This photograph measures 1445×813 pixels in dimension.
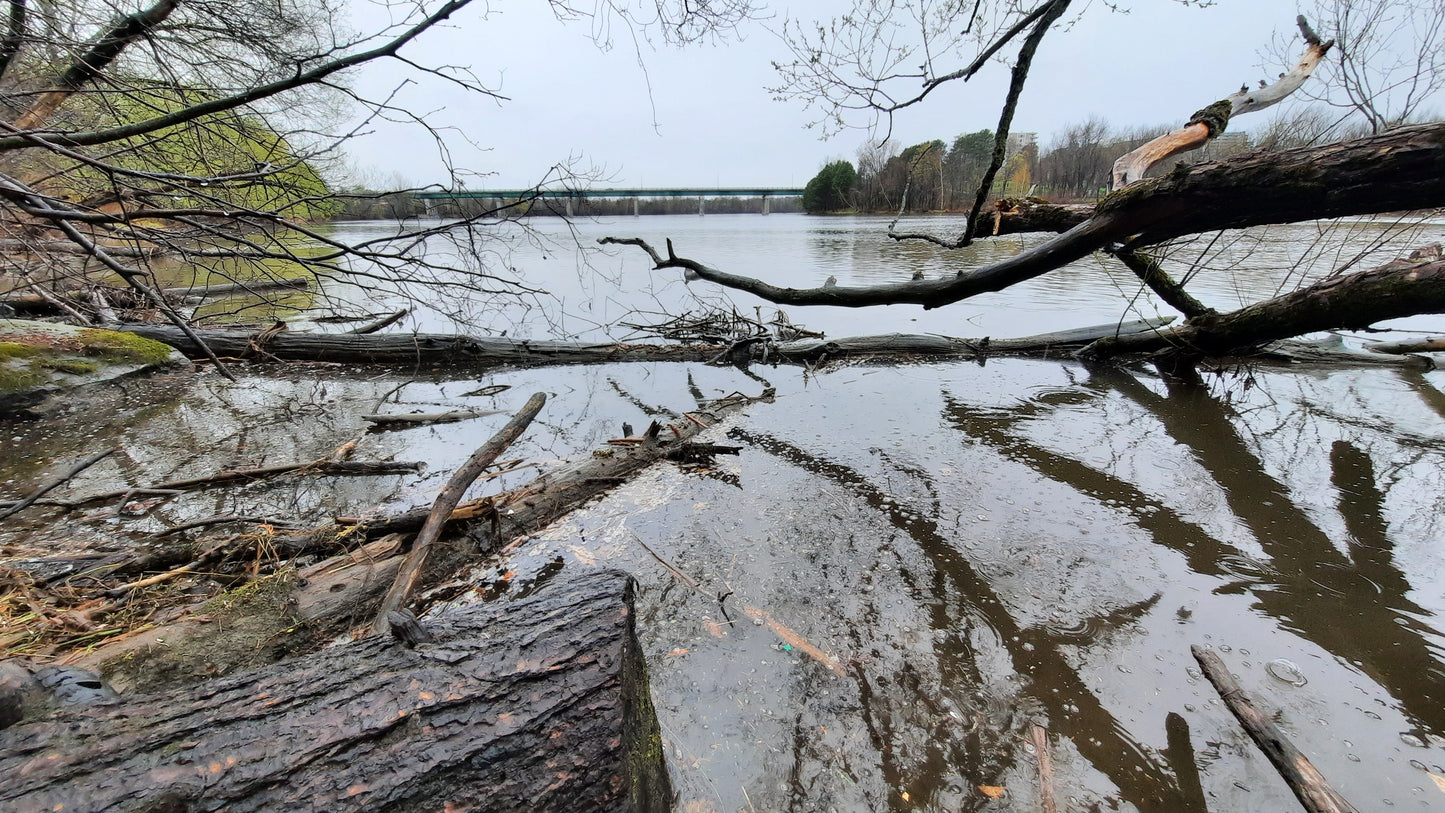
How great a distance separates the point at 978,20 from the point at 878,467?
3239 millimetres

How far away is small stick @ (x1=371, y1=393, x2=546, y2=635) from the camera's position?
6.63ft

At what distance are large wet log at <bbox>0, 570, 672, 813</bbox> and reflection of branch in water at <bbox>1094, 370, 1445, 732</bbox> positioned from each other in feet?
9.08

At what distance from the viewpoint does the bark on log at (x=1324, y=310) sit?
3.92 metres

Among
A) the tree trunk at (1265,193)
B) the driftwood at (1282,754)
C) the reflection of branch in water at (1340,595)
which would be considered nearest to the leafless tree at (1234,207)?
the tree trunk at (1265,193)

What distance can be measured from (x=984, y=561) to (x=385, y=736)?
8.79 ft

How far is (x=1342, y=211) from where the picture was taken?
11.0ft

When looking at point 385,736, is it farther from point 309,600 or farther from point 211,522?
point 211,522

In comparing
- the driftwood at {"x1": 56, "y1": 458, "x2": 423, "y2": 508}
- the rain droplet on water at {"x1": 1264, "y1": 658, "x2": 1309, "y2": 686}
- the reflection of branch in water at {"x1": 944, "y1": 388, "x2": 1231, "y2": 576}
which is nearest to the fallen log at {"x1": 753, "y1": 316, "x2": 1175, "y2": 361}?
the reflection of branch in water at {"x1": 944, "y1": 388, "x2": 1231, "y2": 576}

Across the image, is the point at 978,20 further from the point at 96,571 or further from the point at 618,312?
the point at 618,312

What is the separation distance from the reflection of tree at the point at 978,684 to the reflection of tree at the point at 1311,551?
2.25 ft

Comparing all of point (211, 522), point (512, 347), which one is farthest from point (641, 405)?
point (211, 522)

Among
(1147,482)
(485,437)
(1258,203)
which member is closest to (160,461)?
(485,437)

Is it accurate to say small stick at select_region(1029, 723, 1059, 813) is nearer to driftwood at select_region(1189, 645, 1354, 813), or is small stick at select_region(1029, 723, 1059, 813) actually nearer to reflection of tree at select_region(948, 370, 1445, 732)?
driftwood at select_region(1189, 645, 1354, 813)

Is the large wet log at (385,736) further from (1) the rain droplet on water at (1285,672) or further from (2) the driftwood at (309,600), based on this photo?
(1) the rain droplet on water at (1285,672)
